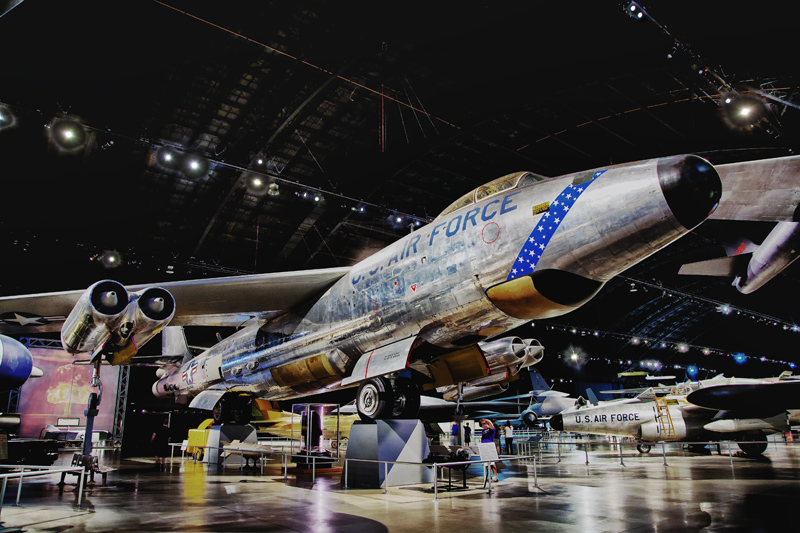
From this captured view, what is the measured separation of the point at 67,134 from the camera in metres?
16.4

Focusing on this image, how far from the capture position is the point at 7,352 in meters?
6.98

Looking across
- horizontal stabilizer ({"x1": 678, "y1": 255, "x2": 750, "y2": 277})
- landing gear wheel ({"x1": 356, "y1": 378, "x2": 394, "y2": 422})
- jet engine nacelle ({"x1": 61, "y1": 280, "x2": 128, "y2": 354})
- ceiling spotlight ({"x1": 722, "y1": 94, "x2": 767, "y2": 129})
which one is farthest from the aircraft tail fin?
ceiling spotlight ({"x1": 722, "y1": 94, "x2": 767, "y2": 129})

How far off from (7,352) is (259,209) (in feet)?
54.1

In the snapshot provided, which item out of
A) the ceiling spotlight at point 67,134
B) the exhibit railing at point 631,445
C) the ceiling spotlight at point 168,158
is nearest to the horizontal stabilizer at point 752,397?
the exhibit railing at point 631,445

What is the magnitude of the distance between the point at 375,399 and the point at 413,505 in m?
1.78

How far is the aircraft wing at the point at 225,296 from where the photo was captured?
979 centimetres

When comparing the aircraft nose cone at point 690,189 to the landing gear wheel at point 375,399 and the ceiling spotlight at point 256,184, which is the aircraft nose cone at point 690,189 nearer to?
the landing gear wheel at point 375,399

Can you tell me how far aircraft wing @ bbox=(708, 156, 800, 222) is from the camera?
8.12 meters

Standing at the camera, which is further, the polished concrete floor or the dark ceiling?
the dark ceiling

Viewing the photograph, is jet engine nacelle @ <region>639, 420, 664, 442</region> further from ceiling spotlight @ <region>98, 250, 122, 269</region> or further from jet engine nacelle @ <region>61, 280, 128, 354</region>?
ceiling spotlight @ <region>98, 250, 122, 269</region>

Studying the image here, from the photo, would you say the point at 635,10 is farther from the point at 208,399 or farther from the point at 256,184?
the point at 208,399

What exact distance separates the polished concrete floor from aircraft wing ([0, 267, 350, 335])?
3.47 metres

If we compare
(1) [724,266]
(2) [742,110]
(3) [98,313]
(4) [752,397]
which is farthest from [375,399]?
(2) [742,110]

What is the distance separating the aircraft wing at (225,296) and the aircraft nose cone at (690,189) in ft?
19.7
